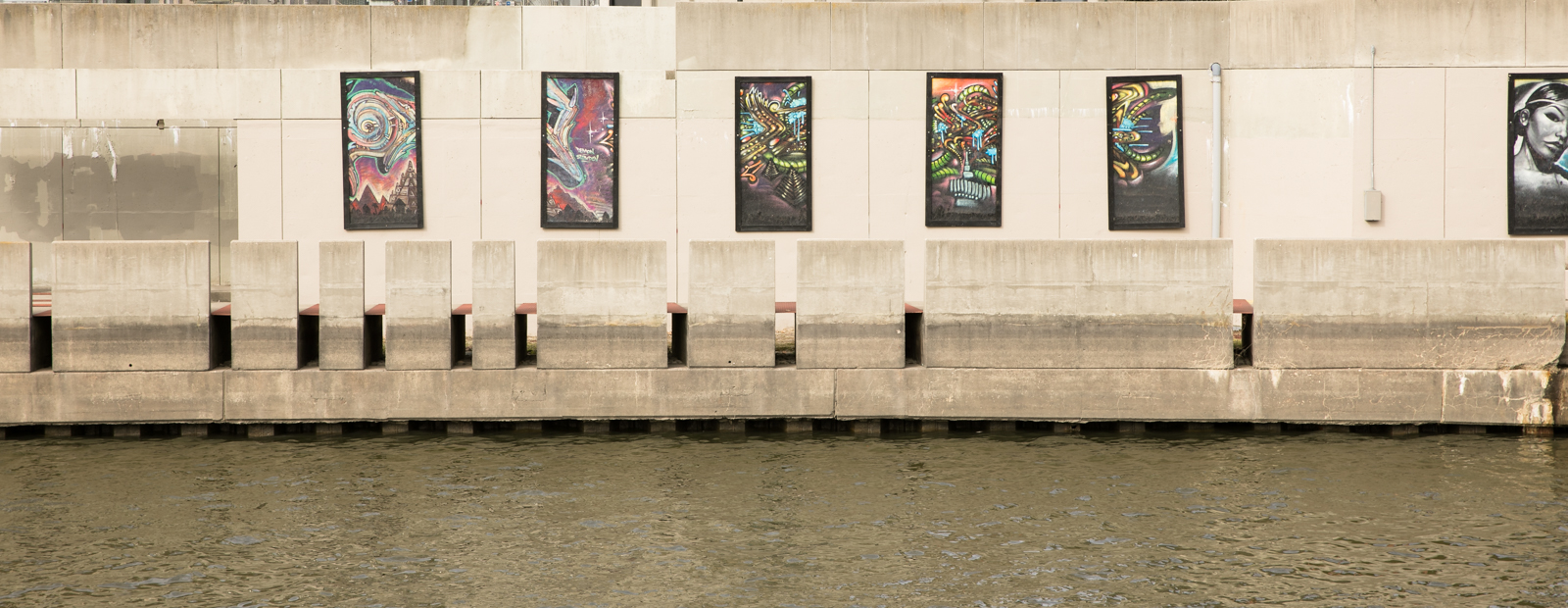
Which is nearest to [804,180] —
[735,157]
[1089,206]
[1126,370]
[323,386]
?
[735,157]

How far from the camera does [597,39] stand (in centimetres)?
1998

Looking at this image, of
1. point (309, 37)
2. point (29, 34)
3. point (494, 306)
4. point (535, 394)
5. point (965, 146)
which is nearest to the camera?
point (494, 306)

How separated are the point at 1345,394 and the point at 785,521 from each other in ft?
22.9

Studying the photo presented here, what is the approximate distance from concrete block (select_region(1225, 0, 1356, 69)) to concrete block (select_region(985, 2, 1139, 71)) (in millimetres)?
1509

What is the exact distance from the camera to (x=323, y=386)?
51.1 ft

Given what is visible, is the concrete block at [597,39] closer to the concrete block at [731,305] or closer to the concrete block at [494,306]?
the concrete block at [494,306]

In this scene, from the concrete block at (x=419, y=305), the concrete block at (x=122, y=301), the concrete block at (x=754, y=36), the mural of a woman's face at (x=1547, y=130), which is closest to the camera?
the concrete block at (x=122, y=301)

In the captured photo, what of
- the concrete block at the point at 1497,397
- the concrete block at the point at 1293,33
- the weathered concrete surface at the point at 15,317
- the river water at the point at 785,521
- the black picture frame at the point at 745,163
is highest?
the concrete block at the point at 1293,33

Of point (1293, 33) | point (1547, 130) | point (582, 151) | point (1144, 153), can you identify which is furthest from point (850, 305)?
point (1547, 130)

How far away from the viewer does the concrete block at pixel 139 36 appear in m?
19.8

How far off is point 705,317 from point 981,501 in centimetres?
420

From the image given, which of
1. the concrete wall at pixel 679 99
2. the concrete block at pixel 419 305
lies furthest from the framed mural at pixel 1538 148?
the concrete block at pixel 419 305

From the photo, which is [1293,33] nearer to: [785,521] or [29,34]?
[785,521]

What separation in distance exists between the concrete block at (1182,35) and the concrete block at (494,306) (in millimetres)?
9665
